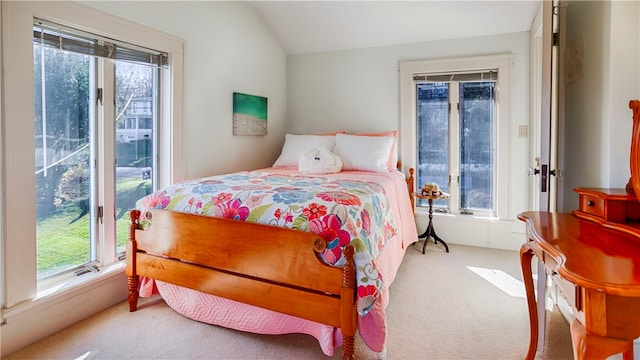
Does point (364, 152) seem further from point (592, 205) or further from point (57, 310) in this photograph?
point (57, 310)

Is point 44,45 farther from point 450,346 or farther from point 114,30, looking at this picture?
point 450,346

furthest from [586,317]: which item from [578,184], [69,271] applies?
[69,271]

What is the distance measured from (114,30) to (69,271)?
1.56 m

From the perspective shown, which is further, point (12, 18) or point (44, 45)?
point (44, 45)

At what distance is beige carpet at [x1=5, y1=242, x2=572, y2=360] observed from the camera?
5.65 feet

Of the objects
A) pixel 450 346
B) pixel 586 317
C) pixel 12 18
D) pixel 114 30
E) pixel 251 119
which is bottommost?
pixel 450 346

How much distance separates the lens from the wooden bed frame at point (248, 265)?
1526 mm

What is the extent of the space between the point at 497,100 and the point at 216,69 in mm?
2735

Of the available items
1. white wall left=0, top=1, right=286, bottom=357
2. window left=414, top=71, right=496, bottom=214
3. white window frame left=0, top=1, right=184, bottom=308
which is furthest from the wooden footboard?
window left=414, top=71, right=496, bottom=214

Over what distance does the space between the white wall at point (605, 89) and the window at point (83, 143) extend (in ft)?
9.02

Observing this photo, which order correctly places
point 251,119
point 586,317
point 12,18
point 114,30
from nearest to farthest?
point 586,317 → point 12,18 → point 114,30 → point 251,119

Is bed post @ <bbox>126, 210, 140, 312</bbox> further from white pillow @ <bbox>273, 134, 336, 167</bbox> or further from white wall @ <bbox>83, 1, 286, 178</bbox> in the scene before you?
white pillow @ <bbox>273, 134, 336, 167</bbox>

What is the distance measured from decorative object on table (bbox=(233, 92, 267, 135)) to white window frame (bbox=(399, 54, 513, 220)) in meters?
1.53

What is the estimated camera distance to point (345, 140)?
3.33m
